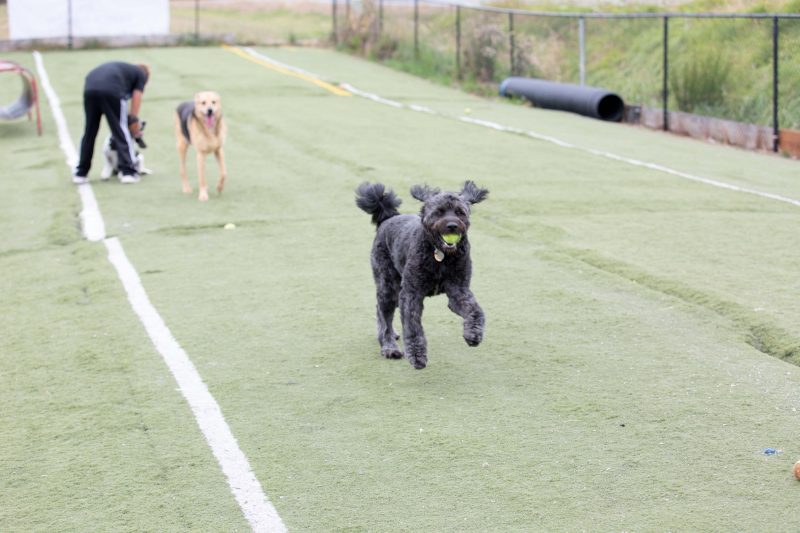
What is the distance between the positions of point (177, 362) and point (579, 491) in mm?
3097

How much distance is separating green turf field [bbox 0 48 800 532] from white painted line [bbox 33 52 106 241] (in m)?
0.17

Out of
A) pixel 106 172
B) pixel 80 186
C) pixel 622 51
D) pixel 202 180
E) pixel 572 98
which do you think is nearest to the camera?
pixel 202 180

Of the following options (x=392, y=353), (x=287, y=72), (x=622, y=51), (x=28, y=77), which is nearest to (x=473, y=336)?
(x=392, y=353)

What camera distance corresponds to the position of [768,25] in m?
21.2

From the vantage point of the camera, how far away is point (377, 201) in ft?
24.5

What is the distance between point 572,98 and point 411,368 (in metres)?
15.6

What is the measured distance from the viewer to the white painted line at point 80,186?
11508mm

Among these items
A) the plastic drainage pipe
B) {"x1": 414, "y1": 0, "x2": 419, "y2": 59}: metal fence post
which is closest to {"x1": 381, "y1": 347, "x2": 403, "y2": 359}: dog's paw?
the plastic drainage pipe

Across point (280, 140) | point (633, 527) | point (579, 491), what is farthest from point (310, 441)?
point (280, 140)

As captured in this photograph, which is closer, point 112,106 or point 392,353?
point 392,353

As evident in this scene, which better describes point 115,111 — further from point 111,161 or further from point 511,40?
point 511,40

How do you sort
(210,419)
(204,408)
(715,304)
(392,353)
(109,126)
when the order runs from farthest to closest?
(109,126) → (715,304) → (392,353) → (204,408) → (210,419)

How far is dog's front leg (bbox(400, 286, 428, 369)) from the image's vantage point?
22.1 feet

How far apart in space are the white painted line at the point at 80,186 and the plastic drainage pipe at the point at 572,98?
933 cm
